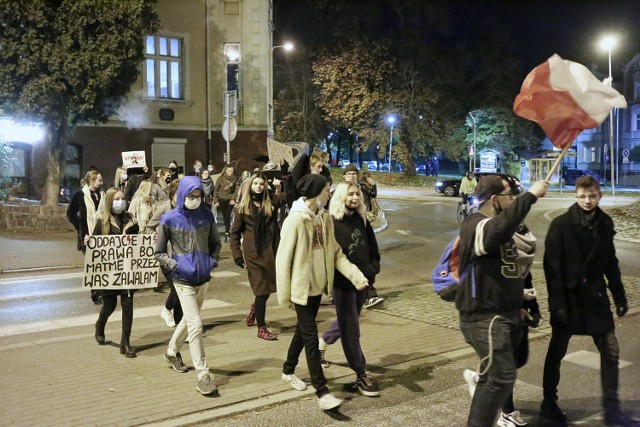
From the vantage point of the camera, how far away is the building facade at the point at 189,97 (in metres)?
24.4

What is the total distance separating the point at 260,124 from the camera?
2614 centimetres

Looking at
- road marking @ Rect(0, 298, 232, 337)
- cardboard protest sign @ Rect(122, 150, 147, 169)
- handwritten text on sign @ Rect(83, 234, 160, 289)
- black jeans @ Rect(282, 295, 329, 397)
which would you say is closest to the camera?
black jeans @ Rect(282, 295, 329, 397)

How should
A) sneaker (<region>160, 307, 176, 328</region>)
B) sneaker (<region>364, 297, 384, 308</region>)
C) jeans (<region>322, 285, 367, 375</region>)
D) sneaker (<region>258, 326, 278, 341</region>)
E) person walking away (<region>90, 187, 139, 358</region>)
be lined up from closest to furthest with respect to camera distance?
jeans (<region>322, 285, 367, 375</region>) → person walking away (<region>90, 187, 139, 358</region>) → sneaker (<region>258, 326, 278, 341</region>) → sneaker (<region>160, 307, 176, 328</region>) → sneaker (<region>364, 297, 384, 308</region>)

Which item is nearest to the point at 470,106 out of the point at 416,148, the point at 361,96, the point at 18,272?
the point at 416,148

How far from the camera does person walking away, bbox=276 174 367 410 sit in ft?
17.7

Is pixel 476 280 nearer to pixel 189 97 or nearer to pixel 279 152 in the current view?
pixel 279 152

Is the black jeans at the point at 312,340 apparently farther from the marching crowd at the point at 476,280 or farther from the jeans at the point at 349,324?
the jeans at the point at 349,324

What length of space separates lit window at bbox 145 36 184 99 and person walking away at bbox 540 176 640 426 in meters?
21.9

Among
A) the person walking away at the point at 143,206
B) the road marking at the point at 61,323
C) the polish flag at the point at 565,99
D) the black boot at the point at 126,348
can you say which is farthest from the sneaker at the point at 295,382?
the person walking away at the point at 143,206

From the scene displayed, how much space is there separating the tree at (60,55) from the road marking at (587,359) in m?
15.2

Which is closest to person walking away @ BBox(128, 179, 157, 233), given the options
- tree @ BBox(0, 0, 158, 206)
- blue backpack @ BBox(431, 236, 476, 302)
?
blue backpack @ BBox(431, 236, 476, 302)

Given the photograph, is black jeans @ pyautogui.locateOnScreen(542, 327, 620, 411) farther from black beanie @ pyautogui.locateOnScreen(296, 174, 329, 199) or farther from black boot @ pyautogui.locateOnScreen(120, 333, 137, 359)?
black boot @ pyautogui.locateOnScreen(120, 333, 137, 359)

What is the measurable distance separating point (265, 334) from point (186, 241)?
1995 mm

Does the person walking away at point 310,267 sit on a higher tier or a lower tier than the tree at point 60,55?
lower
